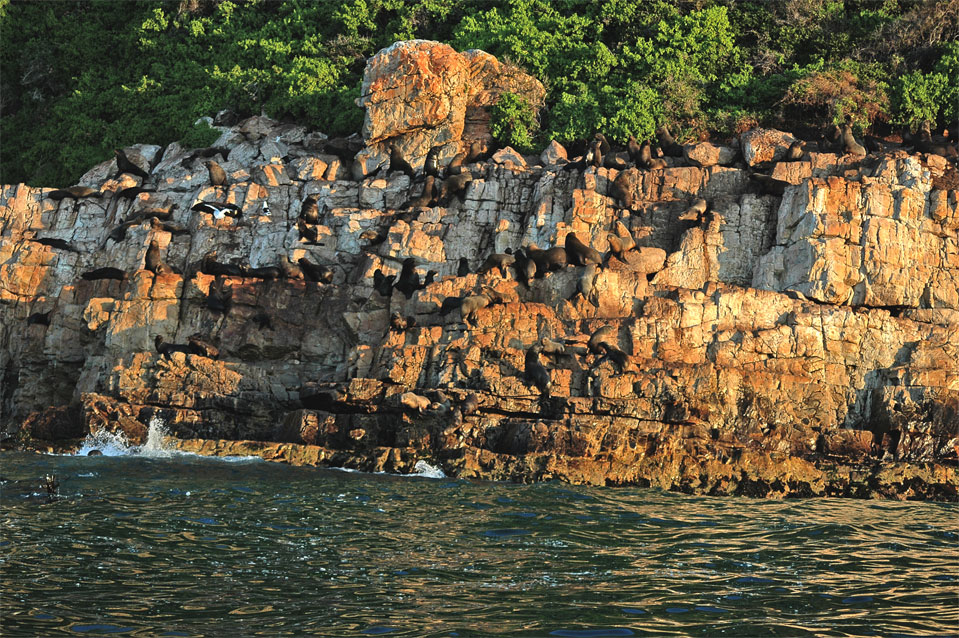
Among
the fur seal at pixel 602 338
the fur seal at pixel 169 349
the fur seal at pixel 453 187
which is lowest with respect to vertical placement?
the fur seal at pixel 169 349

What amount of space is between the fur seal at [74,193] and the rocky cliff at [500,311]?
9cm

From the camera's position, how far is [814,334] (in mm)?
Result: 23906

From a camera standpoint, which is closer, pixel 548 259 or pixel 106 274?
pixel 548 259

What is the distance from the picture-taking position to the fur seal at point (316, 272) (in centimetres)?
2873

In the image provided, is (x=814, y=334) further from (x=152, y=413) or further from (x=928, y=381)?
(x=152, y=413)

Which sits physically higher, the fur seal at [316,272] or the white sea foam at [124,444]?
the fur seal at [316,272]

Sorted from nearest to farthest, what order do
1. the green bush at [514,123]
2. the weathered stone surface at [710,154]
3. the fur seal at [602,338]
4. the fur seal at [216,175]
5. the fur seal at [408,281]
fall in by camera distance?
the fur seal at [602,338], the fur seal at [408,281], the weathered stone surface at [710,154], the fur seal at [216,175], the green bush at [514,123]

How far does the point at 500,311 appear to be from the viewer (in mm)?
24406

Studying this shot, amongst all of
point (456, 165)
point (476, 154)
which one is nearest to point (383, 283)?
point (456, 165)

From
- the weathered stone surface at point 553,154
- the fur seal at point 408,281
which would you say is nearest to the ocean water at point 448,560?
the fur seal at point 408,281

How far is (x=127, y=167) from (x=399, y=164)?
9412 mm

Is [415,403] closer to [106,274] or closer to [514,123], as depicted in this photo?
[106,274]

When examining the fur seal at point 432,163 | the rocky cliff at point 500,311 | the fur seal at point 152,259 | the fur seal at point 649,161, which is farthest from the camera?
the fur seal at point 432,163

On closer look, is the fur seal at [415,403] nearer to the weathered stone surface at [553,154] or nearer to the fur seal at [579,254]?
the fur seal at [579,254]
